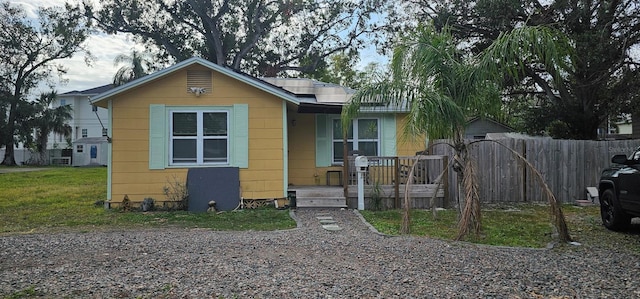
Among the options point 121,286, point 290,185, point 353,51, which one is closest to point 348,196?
point 290,185

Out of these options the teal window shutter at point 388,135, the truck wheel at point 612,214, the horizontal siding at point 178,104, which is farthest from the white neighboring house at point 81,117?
the truck wheel at point 612,214

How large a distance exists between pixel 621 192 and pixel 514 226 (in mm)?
1774

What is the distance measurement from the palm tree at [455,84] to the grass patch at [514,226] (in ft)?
1.54

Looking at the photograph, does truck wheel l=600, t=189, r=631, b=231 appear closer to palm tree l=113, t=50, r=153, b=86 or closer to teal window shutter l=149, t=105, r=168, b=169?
teal window shutter l=149, t=105, r=168, b=169

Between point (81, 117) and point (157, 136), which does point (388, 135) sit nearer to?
point (157, 136)

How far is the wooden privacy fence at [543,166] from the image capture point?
1168cm

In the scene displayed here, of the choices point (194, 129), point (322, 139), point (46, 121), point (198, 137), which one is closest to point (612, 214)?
point (322, 139)

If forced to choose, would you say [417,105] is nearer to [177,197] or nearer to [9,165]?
[177,197]

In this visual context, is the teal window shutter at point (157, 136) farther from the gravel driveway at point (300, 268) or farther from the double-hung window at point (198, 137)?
the gravel driveway at point (300, 268)

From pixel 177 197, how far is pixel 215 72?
3.07m

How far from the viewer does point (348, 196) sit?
10734 millimetres

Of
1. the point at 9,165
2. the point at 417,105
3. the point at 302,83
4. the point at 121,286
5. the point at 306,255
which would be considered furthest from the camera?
the point at 9,165

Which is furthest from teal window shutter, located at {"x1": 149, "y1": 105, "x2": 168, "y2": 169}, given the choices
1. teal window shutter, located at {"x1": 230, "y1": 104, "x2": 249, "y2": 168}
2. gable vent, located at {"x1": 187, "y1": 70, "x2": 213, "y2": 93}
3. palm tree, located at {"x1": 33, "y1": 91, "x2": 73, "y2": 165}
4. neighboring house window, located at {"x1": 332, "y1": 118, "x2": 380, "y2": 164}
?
palm tree, located at {"x1": 33, "y1": 91, "x2": 73, "y2": 165}

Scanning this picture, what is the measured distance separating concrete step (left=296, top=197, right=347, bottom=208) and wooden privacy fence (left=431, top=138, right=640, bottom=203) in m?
3.25
